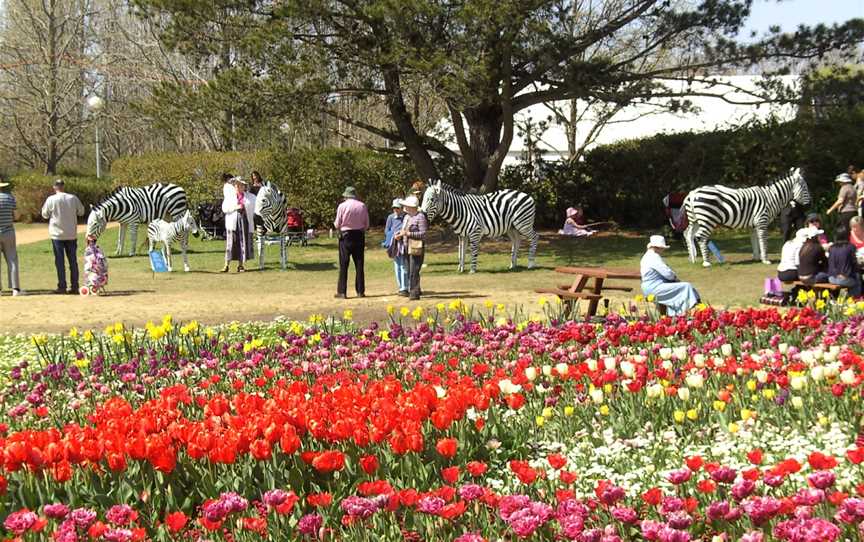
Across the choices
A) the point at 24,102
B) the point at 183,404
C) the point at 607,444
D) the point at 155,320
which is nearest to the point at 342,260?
the point at 155,320

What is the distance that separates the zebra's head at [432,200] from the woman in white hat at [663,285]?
335 inches

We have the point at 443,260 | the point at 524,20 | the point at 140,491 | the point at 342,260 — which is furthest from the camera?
the point at 443,260

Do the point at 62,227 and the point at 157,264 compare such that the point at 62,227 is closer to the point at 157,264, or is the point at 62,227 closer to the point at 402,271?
the point at 157,264

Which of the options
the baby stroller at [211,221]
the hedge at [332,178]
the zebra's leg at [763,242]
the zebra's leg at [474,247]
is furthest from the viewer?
the hedge at [332,178]

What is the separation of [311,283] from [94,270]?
3883mm

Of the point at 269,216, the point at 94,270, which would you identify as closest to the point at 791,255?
the point at 94,270

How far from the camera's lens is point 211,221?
99.3 ft

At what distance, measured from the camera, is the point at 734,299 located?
583 inches

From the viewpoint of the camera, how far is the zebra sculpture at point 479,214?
20625 mm

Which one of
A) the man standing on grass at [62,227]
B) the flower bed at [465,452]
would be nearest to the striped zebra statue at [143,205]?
the man standing on grass at [62,227]

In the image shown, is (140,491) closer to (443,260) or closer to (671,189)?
(443,260)

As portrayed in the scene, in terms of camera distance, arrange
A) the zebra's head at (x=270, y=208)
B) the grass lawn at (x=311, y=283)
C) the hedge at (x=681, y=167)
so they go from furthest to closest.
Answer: the hedge at (x=681, y=167), the zebra's head at (x=270, y=208), the grass lawn at (x=311, y=283)

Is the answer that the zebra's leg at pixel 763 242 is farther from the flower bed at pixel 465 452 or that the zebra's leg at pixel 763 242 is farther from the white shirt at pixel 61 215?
the white shirt at pixel 61 215

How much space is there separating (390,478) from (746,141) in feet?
79.3
